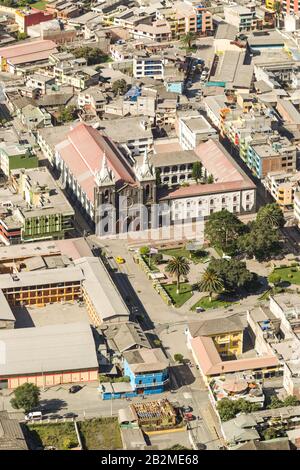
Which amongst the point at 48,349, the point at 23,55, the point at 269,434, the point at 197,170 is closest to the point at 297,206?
the point at 197,170

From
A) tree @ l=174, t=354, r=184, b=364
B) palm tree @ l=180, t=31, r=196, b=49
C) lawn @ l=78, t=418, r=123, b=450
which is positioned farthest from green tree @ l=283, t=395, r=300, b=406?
palm tree @ l=180, t=31, r=196, b=49

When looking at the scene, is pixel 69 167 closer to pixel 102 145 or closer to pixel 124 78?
pixel 102 145

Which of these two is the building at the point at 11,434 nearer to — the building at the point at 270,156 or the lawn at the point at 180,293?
the lawn at the point at 180,293

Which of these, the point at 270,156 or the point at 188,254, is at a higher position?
the point at 270,156

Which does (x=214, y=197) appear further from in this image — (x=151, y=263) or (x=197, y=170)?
(x=151, y=263)

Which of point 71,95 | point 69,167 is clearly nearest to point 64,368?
point 69,167

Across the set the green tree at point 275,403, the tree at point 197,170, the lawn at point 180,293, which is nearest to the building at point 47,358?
the lawn at point 180,293
